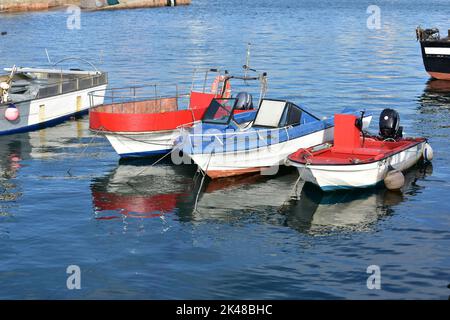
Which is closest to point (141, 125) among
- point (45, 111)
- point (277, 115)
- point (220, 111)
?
point (220, 111)

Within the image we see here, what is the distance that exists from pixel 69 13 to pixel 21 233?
104m

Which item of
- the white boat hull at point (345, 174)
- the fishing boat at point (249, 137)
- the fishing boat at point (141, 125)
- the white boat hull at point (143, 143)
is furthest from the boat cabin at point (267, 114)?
the white boat hull at point (345, 174)

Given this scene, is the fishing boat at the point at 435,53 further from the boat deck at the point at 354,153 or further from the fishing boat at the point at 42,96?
the boat deck at the point at 354,153

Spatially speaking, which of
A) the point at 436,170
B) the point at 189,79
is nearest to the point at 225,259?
the point at 436,170

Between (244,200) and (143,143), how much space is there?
655 centimetres

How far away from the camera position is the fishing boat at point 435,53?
52.4 m

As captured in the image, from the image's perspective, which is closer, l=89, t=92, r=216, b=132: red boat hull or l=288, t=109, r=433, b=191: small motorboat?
l=288, t=109, r=433, b=191: small motorboat

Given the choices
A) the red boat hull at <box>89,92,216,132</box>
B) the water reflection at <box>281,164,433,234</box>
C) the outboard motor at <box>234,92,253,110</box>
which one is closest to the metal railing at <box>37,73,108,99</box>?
the red boat hull at <box>89,92,216,132</box>

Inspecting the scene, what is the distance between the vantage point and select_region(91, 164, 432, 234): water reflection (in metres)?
25.1

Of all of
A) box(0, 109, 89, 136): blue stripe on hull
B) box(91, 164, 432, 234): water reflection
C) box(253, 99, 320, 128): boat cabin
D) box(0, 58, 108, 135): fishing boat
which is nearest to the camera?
box(91, 164, 432, 234): water reflection

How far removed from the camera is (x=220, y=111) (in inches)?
1223

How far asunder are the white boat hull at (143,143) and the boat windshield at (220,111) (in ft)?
5.22

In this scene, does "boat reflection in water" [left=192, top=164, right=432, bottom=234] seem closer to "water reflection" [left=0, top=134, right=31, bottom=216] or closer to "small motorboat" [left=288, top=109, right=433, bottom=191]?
"small motorboat" [left=288, top=109, right=433, bottom=191]

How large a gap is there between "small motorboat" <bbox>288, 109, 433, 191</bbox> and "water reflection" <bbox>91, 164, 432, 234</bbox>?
579 millimetres
